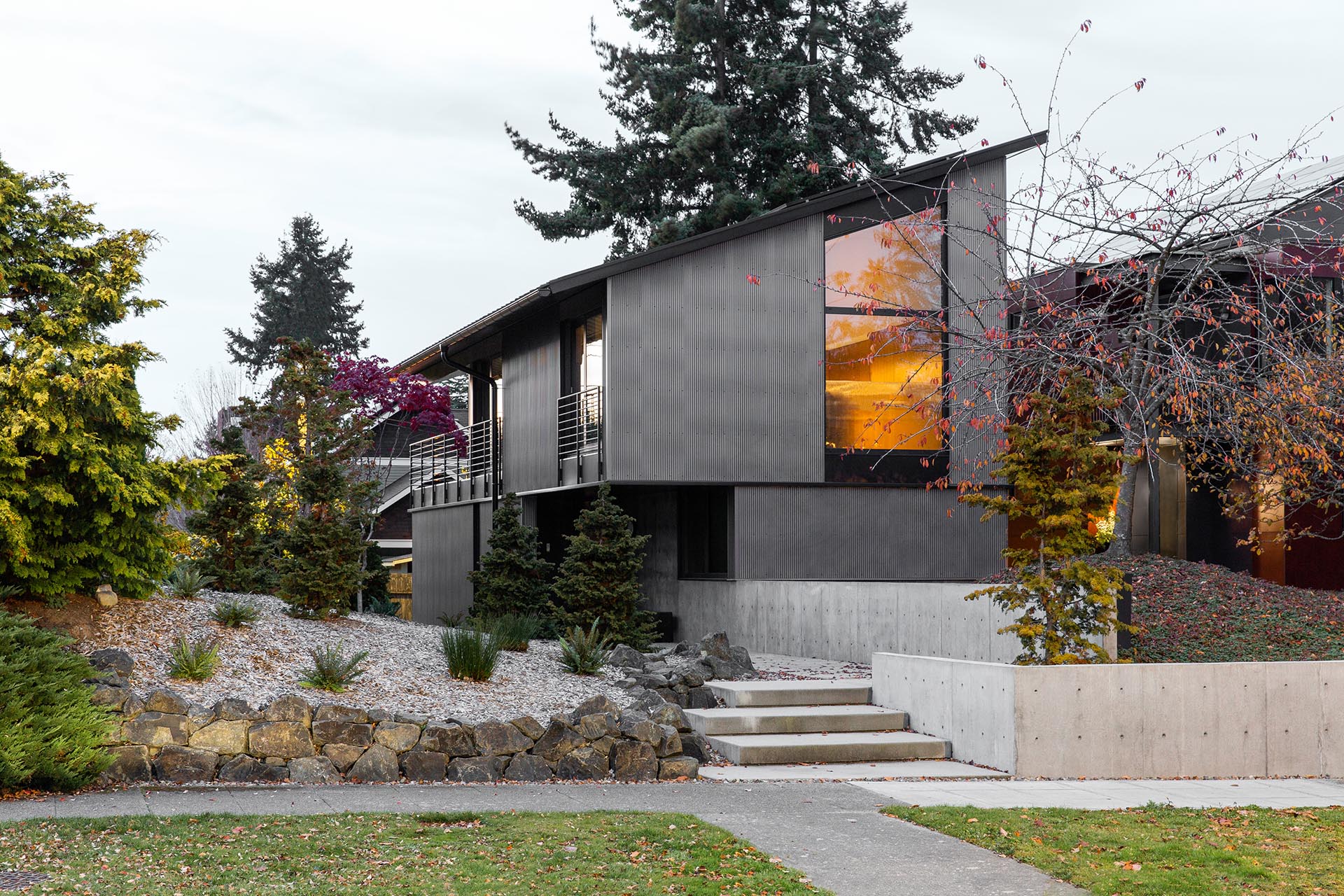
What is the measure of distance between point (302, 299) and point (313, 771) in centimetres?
4755

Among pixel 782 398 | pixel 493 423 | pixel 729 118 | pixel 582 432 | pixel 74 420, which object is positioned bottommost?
pixel 74 420

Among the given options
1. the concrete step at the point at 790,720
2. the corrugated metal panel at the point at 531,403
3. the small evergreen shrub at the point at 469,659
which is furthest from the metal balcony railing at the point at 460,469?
the concrete step at the point at 790,720

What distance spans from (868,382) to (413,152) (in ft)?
39.4

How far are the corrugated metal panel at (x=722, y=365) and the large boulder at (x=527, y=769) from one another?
291 inches

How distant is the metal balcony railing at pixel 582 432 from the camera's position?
1775cm

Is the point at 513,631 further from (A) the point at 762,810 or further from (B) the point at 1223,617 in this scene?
(B) the point at 1223,617

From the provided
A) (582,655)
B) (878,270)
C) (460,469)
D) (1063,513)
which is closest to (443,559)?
(460,469)

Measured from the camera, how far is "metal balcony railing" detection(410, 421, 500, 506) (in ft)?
74.7

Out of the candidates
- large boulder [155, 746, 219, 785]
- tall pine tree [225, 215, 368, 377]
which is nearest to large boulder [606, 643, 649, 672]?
large boulder [155, 746, 219, 785]

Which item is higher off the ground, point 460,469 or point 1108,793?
point 460,469

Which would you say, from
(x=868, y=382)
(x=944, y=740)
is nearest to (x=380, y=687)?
(x=944, y=740)

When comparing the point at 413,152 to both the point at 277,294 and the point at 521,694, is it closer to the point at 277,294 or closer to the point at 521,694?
the point at 521,694

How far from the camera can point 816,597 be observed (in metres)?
15.7

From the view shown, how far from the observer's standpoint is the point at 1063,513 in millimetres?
10742
